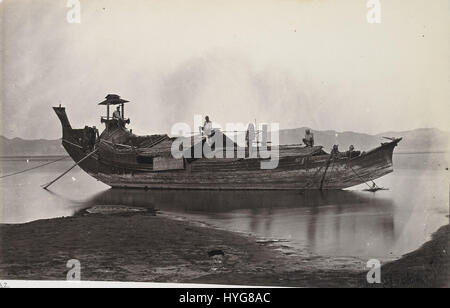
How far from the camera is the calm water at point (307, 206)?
6414 mm

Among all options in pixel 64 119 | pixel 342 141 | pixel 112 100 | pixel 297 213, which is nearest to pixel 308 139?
pixel 342 141

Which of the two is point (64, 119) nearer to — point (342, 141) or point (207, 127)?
point (207, 127)

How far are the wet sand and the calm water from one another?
254 mm

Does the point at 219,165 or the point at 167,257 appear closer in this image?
the point at 167,257

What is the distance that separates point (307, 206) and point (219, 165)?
2112 mm

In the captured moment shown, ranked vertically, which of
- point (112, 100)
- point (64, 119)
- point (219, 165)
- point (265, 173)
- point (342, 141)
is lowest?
point (265, 173)

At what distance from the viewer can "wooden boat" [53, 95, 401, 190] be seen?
8.59m

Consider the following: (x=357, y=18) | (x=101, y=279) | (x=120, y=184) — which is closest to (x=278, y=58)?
(x=357, y=18)

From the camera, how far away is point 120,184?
10250mm

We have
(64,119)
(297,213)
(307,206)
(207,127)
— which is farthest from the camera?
(307,206)

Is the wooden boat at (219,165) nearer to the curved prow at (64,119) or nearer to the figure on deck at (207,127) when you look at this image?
the curved prow at (64,119)

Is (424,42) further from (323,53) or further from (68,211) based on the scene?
(68,211)

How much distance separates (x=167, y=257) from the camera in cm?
647

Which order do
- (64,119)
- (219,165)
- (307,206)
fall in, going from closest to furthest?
(64,119)
(307,206)
(219,165)
